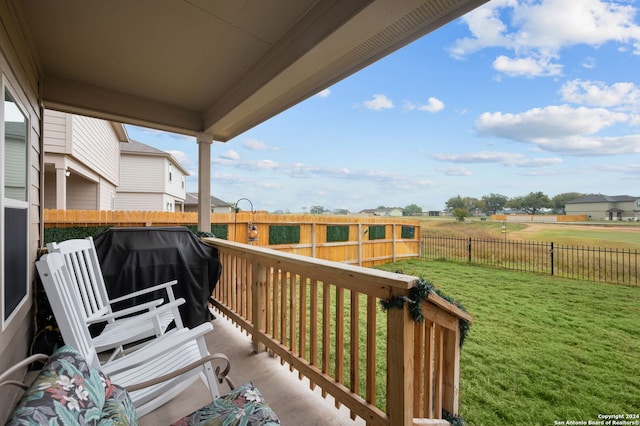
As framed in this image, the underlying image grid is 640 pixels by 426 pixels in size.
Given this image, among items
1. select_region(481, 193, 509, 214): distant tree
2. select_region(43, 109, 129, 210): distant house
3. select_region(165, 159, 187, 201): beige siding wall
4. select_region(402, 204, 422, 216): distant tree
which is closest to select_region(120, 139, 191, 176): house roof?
select_region(165, 159, 187, 201): beige siding wall

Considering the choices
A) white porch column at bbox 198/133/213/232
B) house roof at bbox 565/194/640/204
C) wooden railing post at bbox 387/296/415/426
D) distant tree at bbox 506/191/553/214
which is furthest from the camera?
distant tree at bbox 506/191/553/214

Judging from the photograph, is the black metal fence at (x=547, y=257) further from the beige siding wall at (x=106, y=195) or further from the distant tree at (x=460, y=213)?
the beige siding wall at (x=106, y=195)

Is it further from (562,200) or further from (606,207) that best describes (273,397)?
(562,200)

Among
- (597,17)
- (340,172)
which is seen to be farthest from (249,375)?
(340,172)

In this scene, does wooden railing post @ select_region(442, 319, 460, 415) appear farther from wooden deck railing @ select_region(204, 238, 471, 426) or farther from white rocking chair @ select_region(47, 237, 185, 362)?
white rocking chair @ select_region(47, 237, 185, 362)

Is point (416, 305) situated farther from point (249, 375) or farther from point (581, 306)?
point (581, 306)

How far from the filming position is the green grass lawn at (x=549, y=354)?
2.11 metres

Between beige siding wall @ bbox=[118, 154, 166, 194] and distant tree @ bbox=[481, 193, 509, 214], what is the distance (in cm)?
1087

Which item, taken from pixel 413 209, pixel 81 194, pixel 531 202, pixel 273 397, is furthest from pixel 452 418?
pixel 81 194

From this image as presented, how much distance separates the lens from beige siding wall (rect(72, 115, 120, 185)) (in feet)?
19.4

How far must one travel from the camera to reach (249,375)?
2111 millimetres

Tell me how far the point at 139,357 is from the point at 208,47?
7.06 feet

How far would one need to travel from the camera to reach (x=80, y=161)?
239 inches

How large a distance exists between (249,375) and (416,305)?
1535 mm
